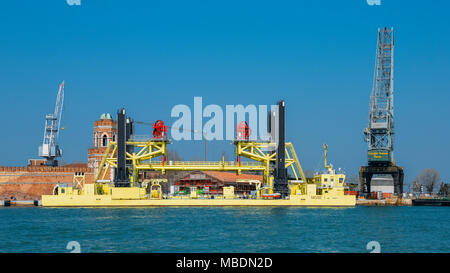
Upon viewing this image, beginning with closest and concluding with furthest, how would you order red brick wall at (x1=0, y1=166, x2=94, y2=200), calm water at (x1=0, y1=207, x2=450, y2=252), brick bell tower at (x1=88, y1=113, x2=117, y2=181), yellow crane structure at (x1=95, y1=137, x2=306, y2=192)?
1. calm water at (x1=0, y1=207, x2=450, y2=252)
2. yellow crane structure at (x1=95, y1=137, x2=306, y2=192)
3. red brick wall at (x1=0, y1=166, x2=94, y2=200)
4. brick bell tower at (x1=88, y1=113, x2=117, y2=181)

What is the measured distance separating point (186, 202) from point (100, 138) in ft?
180

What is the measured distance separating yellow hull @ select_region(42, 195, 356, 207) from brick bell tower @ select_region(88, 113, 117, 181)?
1664 inches

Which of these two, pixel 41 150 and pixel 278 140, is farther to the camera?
pixel 41 150

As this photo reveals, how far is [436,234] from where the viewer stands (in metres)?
45.5

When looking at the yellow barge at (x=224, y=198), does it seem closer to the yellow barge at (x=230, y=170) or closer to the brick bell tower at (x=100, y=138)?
the yellow barge at (x=230, y=170)

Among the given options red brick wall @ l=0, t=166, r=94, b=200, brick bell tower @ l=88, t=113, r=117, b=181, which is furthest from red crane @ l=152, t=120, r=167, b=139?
brick bell tower @ l=88, t=113, r=117, b=181

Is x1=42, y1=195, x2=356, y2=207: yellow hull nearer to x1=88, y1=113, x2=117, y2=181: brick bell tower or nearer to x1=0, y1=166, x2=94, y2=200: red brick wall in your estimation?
x1=0, y1=166, x2=94, y2=200: red brick wall

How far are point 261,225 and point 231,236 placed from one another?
951 cm

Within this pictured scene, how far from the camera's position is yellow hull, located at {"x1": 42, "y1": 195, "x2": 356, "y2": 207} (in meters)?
83.4

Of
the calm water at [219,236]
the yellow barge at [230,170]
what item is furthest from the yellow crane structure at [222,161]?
the calm water at [219,236]
